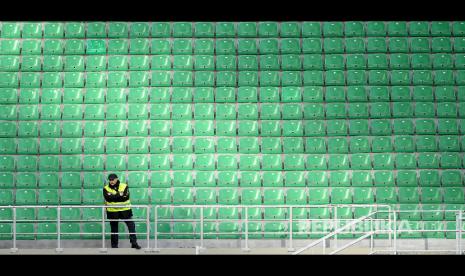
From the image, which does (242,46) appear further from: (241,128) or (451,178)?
(451,178)

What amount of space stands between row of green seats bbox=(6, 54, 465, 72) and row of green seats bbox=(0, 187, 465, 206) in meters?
2.22

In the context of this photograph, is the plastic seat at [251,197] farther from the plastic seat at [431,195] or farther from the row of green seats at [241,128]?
the plastic seat at [431,195]

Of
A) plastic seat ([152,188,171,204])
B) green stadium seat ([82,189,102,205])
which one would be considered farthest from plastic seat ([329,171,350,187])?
green stadium seat ([82,189,102,205])

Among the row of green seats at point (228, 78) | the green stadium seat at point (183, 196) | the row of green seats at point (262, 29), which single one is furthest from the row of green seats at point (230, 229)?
the row of green seats at point (262, 29)

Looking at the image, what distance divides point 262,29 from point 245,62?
2.26ft

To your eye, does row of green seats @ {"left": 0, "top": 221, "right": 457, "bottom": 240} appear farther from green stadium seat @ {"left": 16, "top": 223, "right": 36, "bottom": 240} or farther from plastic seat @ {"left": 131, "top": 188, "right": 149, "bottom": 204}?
plastic seat @ {"left": 131, "top": 188, "right": 149, "bottom": 204}

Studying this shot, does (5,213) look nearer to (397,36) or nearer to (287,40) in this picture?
(287,40)

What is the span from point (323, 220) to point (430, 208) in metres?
1.98

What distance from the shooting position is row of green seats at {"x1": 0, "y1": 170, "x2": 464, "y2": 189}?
59.7 feet

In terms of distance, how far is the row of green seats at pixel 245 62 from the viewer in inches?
739

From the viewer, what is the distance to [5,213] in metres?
18.2

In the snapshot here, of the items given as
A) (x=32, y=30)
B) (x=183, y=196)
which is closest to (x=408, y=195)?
(x=183, y=196)

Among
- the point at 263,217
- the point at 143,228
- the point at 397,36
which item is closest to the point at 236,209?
the point at 263,217

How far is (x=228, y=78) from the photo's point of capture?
18.7 metres
